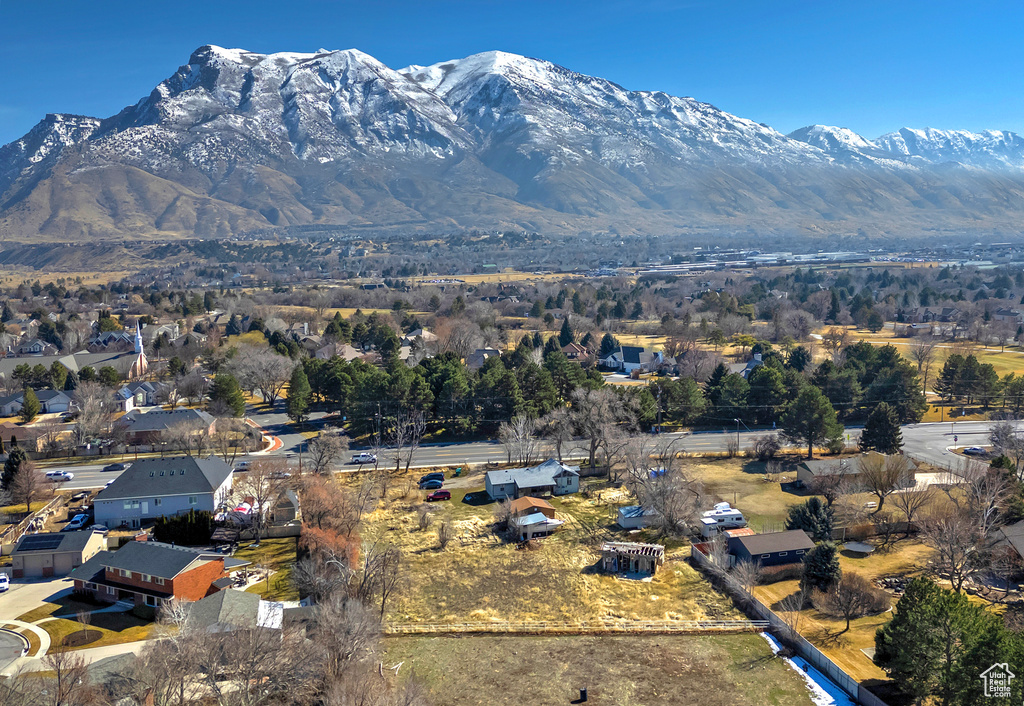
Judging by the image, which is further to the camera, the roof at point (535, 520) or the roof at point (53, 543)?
the roof at point (535, 520)

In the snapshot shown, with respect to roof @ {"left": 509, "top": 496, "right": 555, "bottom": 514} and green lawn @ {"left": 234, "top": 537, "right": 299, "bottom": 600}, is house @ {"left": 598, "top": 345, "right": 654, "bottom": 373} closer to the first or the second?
roof @ {"left": 509, "top": 496, "right": 555, "bottom": 514}

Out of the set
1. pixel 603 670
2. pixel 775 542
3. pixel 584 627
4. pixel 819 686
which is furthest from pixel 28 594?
pixel 775 542

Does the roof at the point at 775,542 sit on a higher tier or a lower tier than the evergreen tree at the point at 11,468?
lower

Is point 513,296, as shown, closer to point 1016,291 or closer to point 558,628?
point 1016,291

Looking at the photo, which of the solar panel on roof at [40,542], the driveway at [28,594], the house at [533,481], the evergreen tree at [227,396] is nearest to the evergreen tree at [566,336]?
the evergreen tree at [227,396]

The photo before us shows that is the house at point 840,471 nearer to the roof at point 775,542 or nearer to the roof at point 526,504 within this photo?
the roof at point 775,542

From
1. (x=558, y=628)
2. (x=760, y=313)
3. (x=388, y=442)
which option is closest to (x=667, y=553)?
(x=558, y=628)

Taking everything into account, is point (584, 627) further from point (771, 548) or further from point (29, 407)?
point (29, 407)
